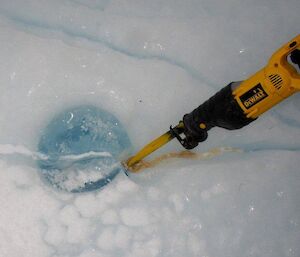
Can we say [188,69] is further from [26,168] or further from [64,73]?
[26,168]

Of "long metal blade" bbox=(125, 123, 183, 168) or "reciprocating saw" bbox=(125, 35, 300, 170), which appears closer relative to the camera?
"reciprocating saw" bbox=(125, 35, 300, 170)

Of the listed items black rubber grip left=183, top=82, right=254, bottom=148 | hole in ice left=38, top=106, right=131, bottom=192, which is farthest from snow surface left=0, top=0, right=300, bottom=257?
black rubber grip left=183, top=82, right=254, bottom=148

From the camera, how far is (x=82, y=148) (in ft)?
2.49

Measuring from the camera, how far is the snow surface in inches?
28.3

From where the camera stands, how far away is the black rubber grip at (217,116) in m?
0.60

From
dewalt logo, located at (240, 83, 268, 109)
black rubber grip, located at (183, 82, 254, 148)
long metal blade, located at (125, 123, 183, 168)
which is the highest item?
dewalt logo, located at (240, 83, 268, 109)

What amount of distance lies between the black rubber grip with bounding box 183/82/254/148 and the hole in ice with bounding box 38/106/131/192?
6.5 inches

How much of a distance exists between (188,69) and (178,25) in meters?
0.08

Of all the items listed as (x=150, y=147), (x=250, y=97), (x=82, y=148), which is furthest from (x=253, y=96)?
(x=82, y=148)

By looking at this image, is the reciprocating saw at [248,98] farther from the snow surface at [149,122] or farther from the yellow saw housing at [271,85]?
the snow surface at [149,122]

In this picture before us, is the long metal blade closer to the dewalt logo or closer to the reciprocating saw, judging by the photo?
the reciprocating saw

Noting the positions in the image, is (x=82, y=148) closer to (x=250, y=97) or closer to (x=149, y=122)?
(x=149, y=122)

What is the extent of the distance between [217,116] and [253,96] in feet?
0.20

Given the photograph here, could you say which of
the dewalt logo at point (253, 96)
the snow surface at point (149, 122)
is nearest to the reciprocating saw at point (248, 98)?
the dewalt logo at point (253, 96)
